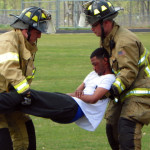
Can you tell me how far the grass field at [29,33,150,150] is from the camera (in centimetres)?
706

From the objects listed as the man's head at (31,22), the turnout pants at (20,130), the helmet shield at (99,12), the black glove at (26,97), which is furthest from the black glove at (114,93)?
the turnout pants at (20,130)

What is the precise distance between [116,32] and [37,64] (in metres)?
11.8

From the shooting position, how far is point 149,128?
26.5 feet

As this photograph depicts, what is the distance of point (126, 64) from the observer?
17.2ft

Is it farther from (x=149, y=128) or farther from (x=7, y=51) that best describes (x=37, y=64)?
(x=7, y=51)

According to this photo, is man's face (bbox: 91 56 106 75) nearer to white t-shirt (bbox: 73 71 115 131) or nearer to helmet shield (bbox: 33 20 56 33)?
white t-shirt (bbox: 73 71 115 131)

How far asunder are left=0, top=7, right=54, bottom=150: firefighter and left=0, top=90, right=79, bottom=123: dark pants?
15 cm

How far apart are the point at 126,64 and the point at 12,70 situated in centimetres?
136

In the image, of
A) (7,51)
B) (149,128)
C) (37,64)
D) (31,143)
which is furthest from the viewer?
(37,64)

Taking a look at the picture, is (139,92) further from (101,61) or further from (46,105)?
(46,105)

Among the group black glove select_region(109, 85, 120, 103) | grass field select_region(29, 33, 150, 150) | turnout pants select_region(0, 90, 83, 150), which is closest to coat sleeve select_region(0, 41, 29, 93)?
turnout pants select_region(0, 90, 83, 150)

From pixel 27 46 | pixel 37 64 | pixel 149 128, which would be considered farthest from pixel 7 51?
pixel 37 64

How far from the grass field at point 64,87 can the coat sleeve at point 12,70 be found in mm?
2218

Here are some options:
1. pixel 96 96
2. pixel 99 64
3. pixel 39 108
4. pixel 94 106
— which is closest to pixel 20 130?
pixel 39 108
